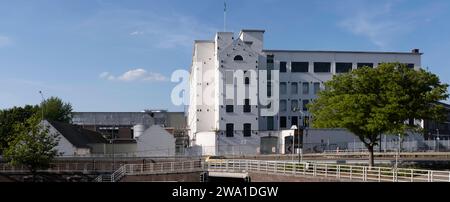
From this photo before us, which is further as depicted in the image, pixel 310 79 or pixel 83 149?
pixel 310 79

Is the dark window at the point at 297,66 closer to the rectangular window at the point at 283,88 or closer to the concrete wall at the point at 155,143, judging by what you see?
the rectangular window at the point at 283,88

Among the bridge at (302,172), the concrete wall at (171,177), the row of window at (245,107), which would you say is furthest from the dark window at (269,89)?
the concrete wall at (171,177)

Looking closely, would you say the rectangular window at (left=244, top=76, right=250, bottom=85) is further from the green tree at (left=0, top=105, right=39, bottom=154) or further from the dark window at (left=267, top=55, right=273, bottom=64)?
the green tree at (left=0, top=105, right=39, bottom=154)

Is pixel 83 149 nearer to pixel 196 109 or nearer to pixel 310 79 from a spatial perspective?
pixel 196 109

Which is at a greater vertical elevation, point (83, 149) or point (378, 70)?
point (378, 70)

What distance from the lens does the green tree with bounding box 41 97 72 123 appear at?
395 feet

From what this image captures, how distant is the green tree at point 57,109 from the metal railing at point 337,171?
78.1m

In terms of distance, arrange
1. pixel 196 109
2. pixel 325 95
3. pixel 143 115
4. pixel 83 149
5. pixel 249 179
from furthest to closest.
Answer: pixel 143 115 < pixel 196 109 < pixel 83 149 < pixel 325 95 < pixel 249 179

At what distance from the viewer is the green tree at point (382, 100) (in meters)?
43.0

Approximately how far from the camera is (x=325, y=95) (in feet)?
156

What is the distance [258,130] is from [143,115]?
246ft

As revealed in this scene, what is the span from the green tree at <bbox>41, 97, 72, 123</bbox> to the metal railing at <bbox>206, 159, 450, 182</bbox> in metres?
78.1
